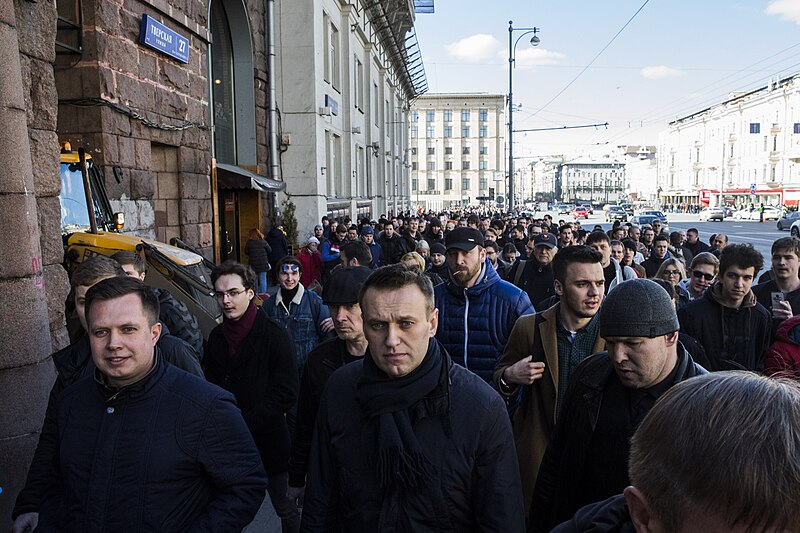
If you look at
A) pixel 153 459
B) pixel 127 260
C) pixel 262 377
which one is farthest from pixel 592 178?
pixel 153 459

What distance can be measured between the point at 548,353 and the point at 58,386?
97.1 inches

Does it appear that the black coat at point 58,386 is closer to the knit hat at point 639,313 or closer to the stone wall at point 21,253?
the stone wall at point 21,253

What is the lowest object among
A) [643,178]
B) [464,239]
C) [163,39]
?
[464,239]

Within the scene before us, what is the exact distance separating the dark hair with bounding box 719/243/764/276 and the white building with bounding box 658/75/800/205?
7102 centimetres

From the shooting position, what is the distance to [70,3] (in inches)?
336

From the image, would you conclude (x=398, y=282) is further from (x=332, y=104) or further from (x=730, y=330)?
(x=332, y=104)

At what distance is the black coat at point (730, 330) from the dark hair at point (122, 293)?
3486 millimetres

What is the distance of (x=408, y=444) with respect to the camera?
7.34 feet

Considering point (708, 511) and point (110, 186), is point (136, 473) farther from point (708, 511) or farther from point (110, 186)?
point (110, 186)

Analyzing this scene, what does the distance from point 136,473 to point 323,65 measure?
67.1 feet

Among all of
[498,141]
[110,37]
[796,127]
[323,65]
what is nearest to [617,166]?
[498,141]

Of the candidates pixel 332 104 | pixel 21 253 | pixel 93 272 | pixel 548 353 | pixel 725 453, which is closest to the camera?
pixel 725 453

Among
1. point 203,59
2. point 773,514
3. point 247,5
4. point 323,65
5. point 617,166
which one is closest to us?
point 773,514

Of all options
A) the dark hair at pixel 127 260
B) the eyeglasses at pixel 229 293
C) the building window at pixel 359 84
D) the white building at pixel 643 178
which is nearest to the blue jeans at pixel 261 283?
the dark hair at pixel 127 260
